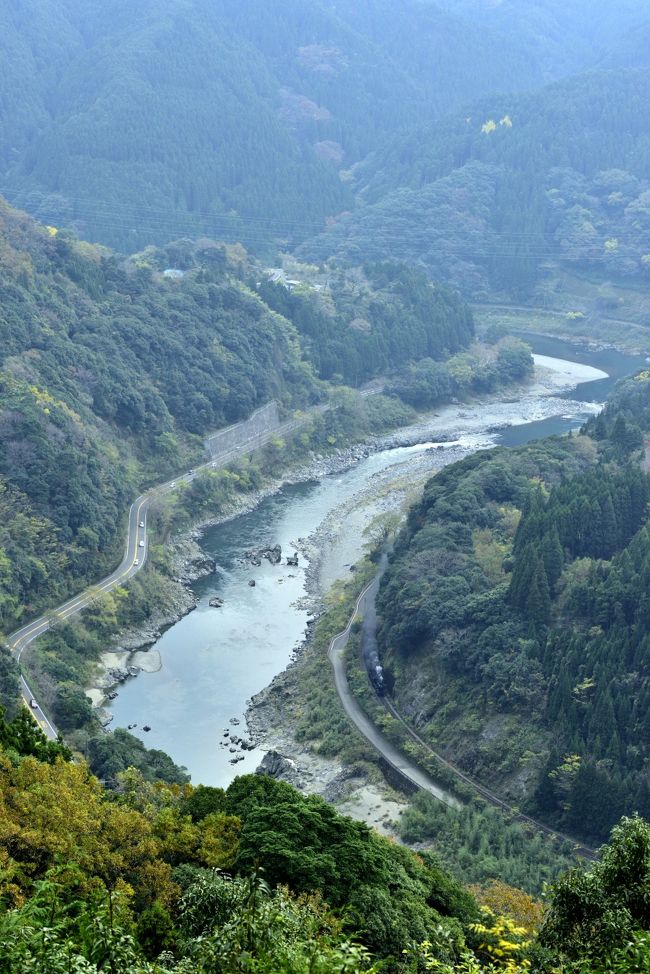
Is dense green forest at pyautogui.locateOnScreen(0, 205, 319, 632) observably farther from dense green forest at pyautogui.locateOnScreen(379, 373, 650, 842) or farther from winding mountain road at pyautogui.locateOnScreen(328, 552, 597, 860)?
dense green forest at pyautogui.locateOnScreen(379, 373, 650, 842)

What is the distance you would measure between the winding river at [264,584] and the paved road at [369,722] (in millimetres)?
1392

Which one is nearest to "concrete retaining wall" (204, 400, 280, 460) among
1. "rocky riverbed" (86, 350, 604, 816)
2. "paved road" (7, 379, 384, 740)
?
"paved road" (7, 379, 384, 740)

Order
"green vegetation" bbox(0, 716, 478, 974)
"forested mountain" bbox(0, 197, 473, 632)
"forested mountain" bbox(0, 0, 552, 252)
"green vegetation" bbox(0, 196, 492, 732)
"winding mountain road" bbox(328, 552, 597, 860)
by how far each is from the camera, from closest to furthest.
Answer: "green vegetation" bbox(0, 716, 478, 974)
"winding mountain road" bbox(328, 552, 597, 860)
"green vegetation" bbox(0, 196, 492, 732)
"forested mountain" bbox(0, 197, 473, 632)
"forested mountain" bbox(0, 0, 552, 252)

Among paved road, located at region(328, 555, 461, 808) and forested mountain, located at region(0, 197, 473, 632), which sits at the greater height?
forested mountain, located at region(0, 197, 473, 632)

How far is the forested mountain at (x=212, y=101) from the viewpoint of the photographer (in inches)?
5384

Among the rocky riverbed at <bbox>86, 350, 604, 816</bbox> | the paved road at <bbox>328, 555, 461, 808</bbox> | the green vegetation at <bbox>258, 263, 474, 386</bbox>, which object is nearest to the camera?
the paved road at <bbox>328, 555, 461, 808</bbox>

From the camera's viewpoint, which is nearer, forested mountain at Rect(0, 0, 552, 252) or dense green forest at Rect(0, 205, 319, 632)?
dense green forest at Rect(0, 205, 319, 632)

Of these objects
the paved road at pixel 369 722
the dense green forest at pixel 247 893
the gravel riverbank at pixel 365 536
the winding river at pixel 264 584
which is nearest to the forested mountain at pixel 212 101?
the gravel riverbank at pixel 365 536

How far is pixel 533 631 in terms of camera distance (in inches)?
1884

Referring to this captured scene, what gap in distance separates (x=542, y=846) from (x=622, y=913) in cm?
2350

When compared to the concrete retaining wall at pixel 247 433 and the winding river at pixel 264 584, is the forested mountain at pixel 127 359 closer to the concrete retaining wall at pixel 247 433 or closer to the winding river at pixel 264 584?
the concrete retaining wall at pixel 247 433

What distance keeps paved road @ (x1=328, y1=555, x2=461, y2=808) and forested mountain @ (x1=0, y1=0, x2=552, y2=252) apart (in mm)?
81092

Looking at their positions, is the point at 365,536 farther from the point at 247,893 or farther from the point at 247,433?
the point at 247,893

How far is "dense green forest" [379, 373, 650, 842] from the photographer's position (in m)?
41.6
